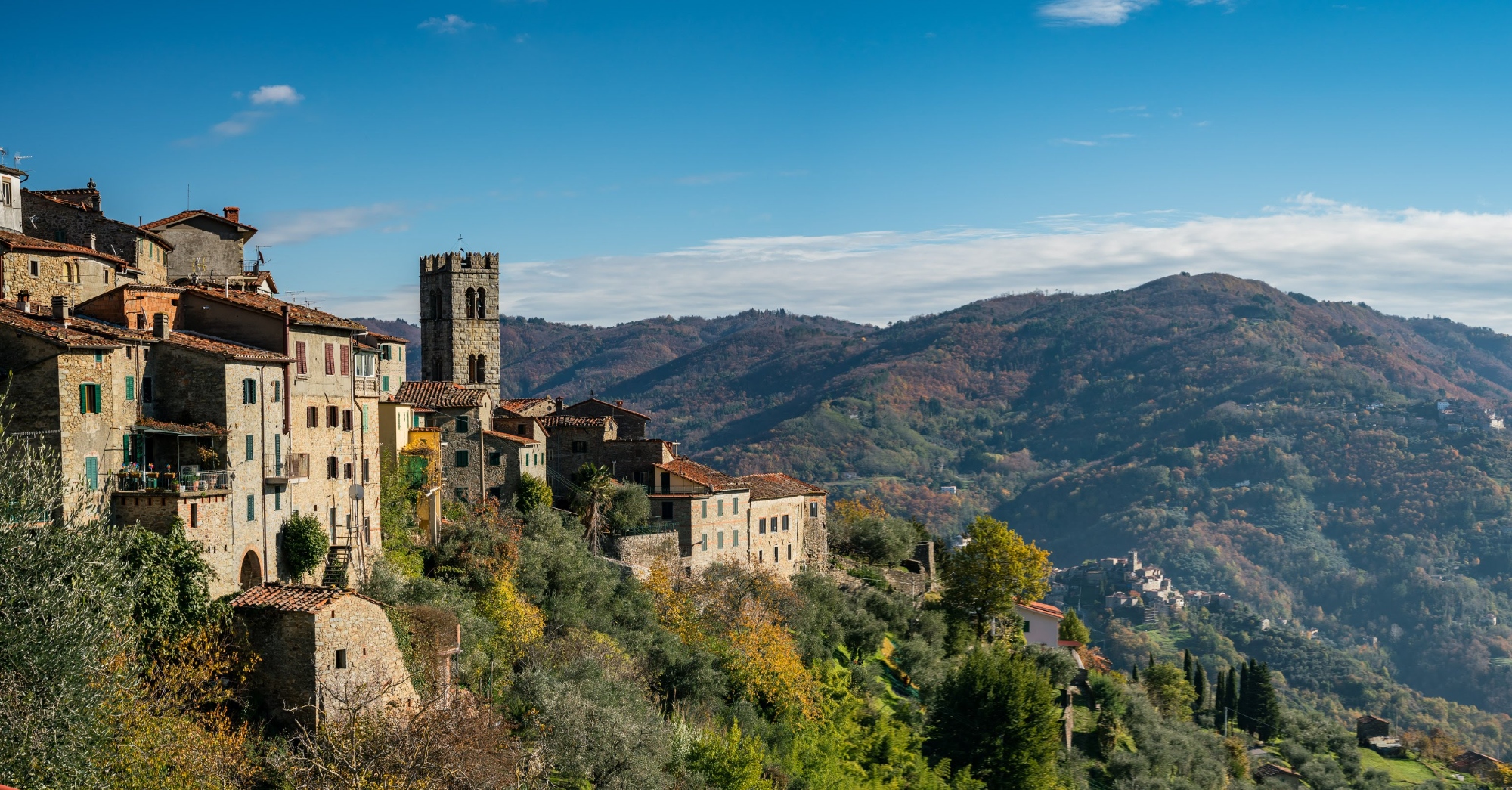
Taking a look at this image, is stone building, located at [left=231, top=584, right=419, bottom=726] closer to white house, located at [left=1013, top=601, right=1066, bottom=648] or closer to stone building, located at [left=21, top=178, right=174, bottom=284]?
stone building, located at [left=21, top=178, right=174, bottom=284]

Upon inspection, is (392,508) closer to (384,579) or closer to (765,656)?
(384,579)

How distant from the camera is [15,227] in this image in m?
45.0

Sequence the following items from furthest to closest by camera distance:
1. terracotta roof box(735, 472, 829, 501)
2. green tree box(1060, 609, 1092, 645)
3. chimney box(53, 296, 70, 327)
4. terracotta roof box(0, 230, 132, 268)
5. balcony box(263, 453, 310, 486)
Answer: green tree box(1060, 609, 1092, 645) → terracotta roof box(735, 472, 829, 501) → terracotta roof box(0, 230, 132, 268) → balcony box(263, 453, 310, 486) → chimney box(53, 296, 70, 327)

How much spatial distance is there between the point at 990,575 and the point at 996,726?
15.2 m

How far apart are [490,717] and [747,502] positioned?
2817 cm

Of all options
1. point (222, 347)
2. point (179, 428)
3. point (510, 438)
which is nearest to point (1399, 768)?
point (510, 438)

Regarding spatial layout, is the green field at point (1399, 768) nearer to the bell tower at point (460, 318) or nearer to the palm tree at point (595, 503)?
the palm tree at point (595, 503)

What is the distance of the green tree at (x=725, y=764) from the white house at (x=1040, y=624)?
44.3m

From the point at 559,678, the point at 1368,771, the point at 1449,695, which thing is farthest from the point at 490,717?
the point at 1449,695

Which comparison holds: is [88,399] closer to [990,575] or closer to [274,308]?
[274,308]

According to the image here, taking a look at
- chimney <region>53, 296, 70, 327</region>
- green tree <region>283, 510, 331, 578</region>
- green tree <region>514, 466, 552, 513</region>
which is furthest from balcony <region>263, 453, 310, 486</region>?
green tree <region>514, 466, 552, 513</region>

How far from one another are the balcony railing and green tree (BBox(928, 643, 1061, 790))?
109 feet

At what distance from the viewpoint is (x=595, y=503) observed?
54.5 metres

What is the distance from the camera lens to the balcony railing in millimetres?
30391
